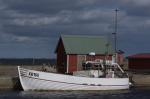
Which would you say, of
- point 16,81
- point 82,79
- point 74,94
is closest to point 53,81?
point 74,94

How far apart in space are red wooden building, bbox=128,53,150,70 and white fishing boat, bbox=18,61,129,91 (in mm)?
14856

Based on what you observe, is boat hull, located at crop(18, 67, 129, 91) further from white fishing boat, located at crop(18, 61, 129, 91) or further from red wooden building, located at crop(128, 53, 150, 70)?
red wooden building, located at crop(128, 53, 150, 70)

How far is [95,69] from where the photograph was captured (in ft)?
242

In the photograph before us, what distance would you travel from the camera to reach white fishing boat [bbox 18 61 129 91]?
224 feet

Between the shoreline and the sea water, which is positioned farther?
the shoreline

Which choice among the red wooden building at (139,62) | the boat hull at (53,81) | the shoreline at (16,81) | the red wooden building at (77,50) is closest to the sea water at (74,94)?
the boat hull at (53,81)

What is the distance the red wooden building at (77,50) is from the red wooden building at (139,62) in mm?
7578

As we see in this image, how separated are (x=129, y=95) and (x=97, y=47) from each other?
59.9 feet

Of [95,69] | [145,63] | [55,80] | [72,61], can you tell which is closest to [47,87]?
[55,80]

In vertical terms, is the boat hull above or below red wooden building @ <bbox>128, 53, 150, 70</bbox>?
below

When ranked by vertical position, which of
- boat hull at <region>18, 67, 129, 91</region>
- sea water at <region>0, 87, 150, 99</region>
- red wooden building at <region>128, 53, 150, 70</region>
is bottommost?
sea water at <region>0, 87, 150, 99</region>

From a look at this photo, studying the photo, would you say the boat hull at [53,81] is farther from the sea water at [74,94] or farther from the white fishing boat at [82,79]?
the sea water at [74,94]

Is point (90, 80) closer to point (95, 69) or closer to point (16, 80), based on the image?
point (95, 69)

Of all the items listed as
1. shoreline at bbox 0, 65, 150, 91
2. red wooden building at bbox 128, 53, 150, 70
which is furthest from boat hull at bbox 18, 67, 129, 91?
red wooden building at bbox 128, 53, 150, 70
